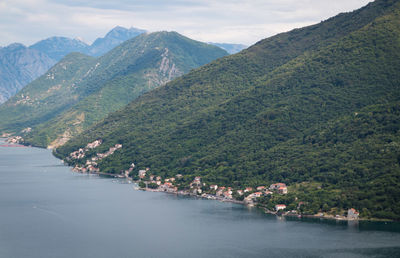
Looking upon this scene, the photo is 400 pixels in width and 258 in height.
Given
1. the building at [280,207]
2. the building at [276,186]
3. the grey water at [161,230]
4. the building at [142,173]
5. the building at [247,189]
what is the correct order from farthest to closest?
the building at [142,173]
the building at [247,189]
the building at [276,186]
the building at [280,207]
the grey water at [161,230]

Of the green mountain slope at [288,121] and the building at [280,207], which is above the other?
the green mountain slope at [288,121]

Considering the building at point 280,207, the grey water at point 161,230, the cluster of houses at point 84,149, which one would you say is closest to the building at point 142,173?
the grey water at point 161,230

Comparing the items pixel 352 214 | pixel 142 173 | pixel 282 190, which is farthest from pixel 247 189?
pixel 142 173

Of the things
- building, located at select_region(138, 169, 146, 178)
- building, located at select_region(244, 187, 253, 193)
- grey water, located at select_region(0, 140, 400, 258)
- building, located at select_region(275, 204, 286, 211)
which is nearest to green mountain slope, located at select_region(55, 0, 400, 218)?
building, located at select_region(244, 187, 253, 193)

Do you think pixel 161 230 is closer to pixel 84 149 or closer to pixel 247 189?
pixel 247 189

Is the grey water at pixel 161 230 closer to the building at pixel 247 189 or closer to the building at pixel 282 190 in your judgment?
the building at pixel 247 189

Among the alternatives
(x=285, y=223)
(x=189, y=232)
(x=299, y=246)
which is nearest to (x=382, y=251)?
(x=299, y=246)

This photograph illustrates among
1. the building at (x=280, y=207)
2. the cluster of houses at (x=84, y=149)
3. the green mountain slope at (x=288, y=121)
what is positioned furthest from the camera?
the cluster of houses at (x=84, y=149)
